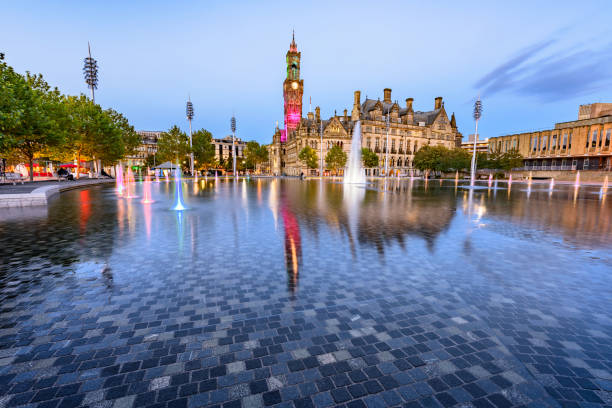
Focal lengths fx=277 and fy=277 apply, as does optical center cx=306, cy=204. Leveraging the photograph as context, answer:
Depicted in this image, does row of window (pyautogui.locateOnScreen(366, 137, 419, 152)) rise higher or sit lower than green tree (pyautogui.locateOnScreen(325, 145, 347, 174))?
higher

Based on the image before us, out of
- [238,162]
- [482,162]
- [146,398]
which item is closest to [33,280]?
[146,398]

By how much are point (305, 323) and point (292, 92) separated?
11238 centimetres

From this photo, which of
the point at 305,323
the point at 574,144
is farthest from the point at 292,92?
the point at 305,323

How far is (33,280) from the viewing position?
18.1 feet

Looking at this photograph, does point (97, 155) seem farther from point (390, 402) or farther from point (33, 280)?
point (390, 402)

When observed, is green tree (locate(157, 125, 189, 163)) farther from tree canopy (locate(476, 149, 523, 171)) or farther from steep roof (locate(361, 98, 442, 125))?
tree canopy (locate(476, 149, 523, 171))

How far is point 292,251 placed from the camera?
24.7ft

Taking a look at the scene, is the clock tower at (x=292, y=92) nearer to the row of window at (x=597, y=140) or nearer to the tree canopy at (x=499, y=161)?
the tree canopy at (x=499, y=161)

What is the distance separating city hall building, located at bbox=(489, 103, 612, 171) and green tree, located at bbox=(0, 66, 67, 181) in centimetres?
7352

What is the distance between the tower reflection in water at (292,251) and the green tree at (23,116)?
18.4m

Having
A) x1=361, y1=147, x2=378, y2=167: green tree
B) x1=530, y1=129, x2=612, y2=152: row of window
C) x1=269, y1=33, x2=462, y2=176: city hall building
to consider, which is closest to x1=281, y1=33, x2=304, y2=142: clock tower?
x1=269, y1=33, x2=462, y2=176: city hall building

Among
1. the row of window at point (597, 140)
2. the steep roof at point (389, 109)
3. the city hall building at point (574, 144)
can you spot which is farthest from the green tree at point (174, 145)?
the row of window at point (597, 140)

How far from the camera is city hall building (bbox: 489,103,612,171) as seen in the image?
58.8 m

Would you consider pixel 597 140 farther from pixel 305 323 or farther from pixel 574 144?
pixel 305 323
